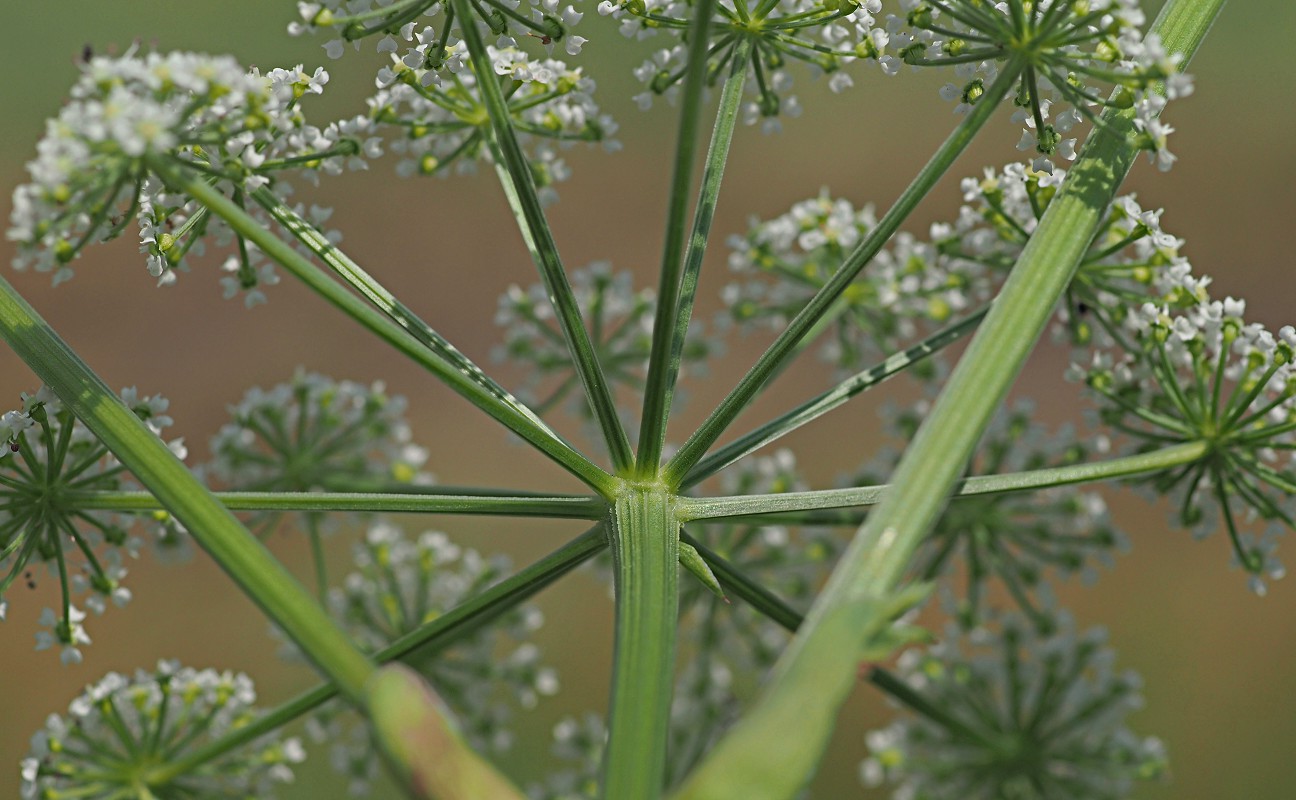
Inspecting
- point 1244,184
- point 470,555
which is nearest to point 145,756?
point 470,555

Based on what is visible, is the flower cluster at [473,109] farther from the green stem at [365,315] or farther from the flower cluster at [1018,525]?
the flower cluster at [1018,525]

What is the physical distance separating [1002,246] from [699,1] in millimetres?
1589

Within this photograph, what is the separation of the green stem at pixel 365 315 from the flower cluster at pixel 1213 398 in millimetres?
1400

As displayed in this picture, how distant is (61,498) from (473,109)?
49.1 inches

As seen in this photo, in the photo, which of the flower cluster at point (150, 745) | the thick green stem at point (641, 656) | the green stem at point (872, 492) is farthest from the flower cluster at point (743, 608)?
the thick green stem at point (641, 656)

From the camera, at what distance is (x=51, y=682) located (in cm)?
824

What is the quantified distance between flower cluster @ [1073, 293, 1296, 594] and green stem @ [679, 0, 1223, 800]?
770 millimetres

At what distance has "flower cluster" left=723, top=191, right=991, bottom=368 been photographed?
3672 millimetres

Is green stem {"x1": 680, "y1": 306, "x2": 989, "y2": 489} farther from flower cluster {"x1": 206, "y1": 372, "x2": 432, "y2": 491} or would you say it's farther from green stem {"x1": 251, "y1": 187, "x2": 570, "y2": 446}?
flower cluster {"x1": 206, "y1": 372, "x2": 432, "y2": 491}

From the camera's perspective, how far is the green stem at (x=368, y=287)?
7.91 feet

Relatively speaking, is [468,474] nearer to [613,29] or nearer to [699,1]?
→ [613,29]

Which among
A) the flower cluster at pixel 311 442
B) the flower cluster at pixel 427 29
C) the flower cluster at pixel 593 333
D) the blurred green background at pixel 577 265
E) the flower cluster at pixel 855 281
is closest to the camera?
the flower cluster at pixel 427 29

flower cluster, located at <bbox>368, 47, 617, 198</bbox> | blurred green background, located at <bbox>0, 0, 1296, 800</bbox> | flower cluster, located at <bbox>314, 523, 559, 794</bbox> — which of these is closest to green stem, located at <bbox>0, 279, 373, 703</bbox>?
flower cluster, located at <bbox>368, 47, 617, 198</bbox>

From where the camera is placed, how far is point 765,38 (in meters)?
2.76
